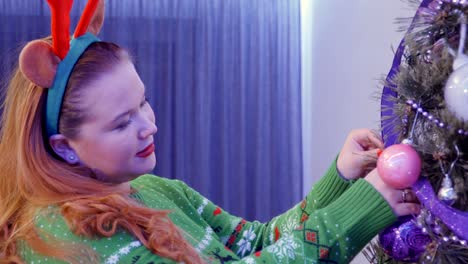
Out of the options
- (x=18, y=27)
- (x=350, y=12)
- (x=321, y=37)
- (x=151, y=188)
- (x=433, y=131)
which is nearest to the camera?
(x=433, y=131)

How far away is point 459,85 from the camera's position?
26.2 inches

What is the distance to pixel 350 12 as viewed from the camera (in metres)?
2.17

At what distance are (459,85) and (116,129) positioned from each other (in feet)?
1.74

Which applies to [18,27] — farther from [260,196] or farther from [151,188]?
[151,188]

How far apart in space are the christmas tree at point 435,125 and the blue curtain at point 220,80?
198cm

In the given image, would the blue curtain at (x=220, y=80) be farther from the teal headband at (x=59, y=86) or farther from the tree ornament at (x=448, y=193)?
the tree ornament at (x=448, y=193)

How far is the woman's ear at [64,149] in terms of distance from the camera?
0.94 meters

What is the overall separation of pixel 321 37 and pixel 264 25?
1.11ft

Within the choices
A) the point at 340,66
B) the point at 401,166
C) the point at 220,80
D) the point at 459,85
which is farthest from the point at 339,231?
the point at 220,80

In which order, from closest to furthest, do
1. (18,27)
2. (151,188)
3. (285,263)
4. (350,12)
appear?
(285,263) → (151,188) → (350,12) → (18,27)

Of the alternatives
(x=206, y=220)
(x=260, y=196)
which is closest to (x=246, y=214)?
(x=260, y=196)

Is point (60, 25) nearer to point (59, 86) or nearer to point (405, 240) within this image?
point (59, 86)

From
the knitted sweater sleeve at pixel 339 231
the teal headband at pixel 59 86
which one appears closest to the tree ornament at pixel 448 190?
the knitted sweater sleeve at pixel 339 231

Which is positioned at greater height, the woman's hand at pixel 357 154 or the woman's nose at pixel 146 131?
the woman's nose at pixel 146 131
